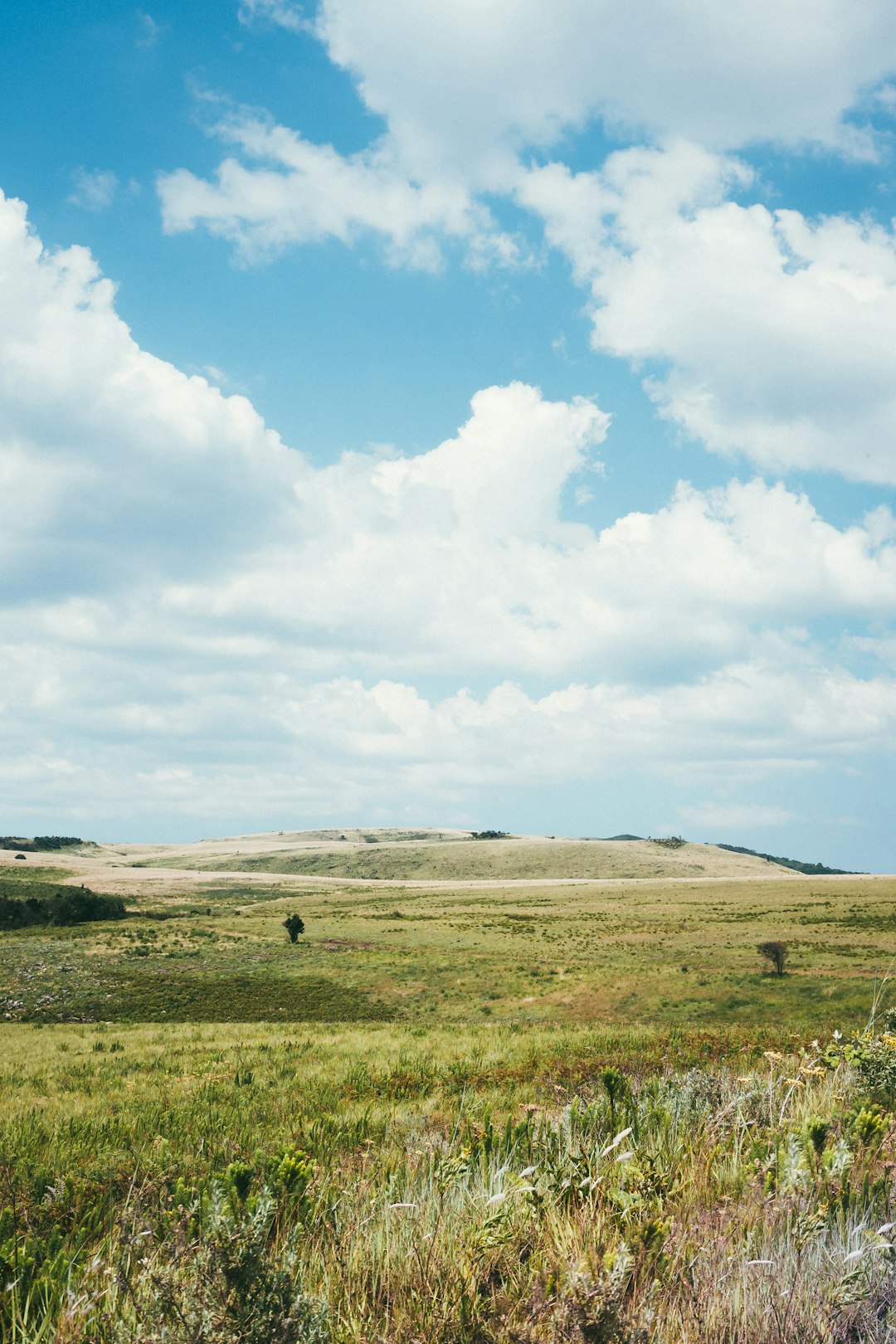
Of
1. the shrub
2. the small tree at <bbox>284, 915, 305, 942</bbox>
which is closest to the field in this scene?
the shrub

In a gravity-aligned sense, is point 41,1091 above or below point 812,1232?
below

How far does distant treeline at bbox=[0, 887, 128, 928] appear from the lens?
74.7 meters

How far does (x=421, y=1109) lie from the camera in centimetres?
942

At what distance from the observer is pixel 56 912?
76.9 m

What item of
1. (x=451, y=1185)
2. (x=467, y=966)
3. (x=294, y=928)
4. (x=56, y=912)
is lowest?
(x=56, y=912)

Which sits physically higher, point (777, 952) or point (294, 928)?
point (777, 952)

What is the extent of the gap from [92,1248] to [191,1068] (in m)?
14.6

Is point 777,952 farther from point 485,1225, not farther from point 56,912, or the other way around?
point 56,912

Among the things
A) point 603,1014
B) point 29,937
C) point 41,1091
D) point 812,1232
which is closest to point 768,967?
point 603,1014

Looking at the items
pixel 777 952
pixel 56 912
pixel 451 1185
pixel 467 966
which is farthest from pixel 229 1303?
pixel 56 912

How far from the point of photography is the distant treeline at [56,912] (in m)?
74.7

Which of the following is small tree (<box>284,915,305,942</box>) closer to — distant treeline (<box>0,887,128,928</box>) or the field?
distant treeline (<box>0,887,128,928</box>)

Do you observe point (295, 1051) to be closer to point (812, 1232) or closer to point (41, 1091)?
point (41, 1091)

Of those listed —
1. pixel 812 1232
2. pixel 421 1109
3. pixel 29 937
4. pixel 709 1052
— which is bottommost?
pixel 29 937
